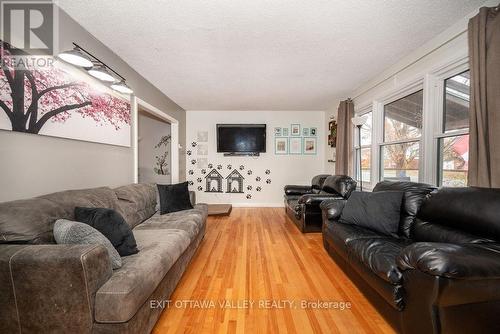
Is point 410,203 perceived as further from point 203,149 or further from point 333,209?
point 203,149

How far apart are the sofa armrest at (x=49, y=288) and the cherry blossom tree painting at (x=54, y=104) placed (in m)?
1.00

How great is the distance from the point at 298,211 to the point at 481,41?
2.72 metres

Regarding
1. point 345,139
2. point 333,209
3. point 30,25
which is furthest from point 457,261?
point 345,139

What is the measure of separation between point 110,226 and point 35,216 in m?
0.40

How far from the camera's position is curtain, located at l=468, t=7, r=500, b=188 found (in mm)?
1610

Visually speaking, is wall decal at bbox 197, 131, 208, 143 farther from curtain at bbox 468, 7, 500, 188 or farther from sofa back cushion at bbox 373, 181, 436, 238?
curtain at bbox 468, 7, 500, 188

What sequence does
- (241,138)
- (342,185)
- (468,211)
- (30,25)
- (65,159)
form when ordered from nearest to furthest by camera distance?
→ (468,211) < (30,25) < (65,159) < (342,185) < (241,138)

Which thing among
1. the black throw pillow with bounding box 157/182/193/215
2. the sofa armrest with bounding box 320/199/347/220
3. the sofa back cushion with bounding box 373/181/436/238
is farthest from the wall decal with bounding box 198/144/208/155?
the sofa back cushion with bounding box 373/181/436/238

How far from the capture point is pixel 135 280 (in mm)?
1150

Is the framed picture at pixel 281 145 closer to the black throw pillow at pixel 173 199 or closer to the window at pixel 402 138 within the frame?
the window at pixel 402 138

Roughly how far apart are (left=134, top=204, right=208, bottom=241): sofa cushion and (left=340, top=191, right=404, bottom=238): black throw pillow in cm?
167

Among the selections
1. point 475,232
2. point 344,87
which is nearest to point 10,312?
point 475,232

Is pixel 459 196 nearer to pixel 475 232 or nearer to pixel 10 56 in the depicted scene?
pixel 475 232

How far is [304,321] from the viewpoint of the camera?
1472mm
